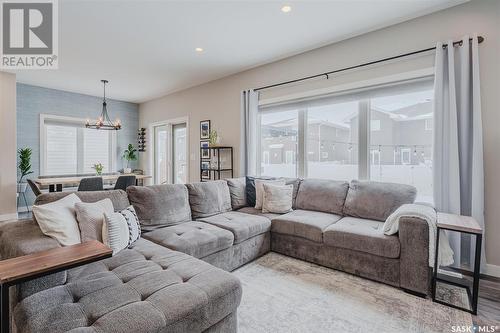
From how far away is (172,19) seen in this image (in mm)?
2896

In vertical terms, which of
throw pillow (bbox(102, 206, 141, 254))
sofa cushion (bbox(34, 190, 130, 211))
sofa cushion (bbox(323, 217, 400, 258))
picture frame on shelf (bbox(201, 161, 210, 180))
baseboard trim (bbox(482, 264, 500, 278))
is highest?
picture frame on shelf (bbox(201, 161, 210, 180))

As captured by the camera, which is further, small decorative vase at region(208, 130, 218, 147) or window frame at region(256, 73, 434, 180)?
small decorative vase at region(208, 130, 218, 147)

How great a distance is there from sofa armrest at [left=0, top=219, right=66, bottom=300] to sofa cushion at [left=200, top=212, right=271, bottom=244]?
146cm

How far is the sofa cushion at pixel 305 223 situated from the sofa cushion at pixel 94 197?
1.66 m

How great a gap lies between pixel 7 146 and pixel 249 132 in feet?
14.5

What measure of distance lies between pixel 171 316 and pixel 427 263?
2044 millimetres

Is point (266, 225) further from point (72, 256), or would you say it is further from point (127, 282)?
point (72, 256)

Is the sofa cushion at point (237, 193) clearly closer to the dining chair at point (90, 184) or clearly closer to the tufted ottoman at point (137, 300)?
the tufted ottoman at point (137, 300)

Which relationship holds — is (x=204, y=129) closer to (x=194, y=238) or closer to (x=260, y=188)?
(x=260, y=188)

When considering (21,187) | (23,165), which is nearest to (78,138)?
(23,165)

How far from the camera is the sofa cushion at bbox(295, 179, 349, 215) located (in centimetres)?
317

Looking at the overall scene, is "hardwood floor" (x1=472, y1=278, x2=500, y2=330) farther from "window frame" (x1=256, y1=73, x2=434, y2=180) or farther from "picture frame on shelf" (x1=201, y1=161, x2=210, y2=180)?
"picture frame on shelf" (x1=201, y1=161, x2=210, y2=180)

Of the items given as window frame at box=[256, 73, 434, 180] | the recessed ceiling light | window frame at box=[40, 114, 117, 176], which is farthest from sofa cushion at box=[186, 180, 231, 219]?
window frame at box=[40, 114, 117, 176]

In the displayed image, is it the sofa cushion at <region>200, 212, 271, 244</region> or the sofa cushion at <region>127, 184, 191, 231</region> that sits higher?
the sofa cushion at <region>127, 184, 191, 231</region>
